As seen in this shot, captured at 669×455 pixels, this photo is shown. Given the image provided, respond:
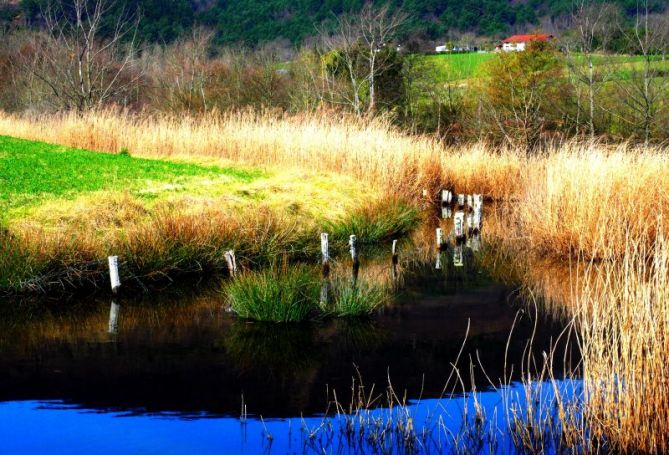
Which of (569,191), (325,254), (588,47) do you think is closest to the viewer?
(325,254)

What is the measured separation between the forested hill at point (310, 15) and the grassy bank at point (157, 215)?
43.0 meters

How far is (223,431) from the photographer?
19.4 feet

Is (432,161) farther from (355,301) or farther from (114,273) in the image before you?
(114,273)

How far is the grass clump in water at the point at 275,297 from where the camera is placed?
855cm

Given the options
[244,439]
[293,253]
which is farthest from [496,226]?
[244,439]

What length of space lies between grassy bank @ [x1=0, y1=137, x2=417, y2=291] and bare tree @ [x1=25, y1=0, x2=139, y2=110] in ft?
24.3

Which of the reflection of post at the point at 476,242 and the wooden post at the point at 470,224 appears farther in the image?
the wooden post at the point at 470,224

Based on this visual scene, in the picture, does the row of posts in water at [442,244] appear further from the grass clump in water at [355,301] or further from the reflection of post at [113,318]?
the grass clump in water at [355,301]

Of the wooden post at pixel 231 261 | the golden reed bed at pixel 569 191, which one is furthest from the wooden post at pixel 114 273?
the golden reed bed at pixel 569 191

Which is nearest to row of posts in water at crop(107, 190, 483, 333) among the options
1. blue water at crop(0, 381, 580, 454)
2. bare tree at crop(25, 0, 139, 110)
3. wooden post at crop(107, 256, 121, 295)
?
wooden post at crop(107, 256, 121, 295)

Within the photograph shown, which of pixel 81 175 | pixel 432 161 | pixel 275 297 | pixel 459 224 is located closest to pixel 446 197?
pixel 432 161

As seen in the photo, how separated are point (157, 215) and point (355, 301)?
3173 mm

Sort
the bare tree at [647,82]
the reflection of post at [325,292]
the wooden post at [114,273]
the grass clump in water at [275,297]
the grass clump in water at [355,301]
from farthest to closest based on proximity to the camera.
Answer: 1. the bare tree at [647,82]
2. the wooden post at [114,273]
3. the reflection of post at [325,292]
4. the grass clump in water at [355,301]
5. the grass clump in water at [275,297]

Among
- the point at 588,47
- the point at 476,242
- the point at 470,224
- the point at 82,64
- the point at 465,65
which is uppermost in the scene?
the point at 82,64
